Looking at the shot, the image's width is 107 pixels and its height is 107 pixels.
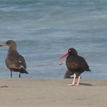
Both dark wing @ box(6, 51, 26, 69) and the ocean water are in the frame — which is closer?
dark wing @ box(6, 51, 26, 69)

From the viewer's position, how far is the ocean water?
1102 cm

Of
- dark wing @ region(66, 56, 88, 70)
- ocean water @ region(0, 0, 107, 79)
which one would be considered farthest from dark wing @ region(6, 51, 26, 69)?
dark wing @ region(66, 56, 88, 70)

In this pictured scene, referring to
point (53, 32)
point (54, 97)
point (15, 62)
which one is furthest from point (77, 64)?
point (53, 32)

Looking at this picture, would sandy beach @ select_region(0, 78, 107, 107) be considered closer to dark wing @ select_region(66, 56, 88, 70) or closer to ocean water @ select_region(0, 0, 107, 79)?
dark wing @ select_region(66, 56, 88, 70)

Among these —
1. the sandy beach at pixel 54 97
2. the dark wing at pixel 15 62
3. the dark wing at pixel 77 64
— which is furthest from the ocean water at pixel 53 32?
the sandy beach at pixel 54 97

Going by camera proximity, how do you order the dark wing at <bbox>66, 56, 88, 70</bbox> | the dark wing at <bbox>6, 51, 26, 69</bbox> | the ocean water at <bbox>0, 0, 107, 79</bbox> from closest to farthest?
the dark wing at <bbox>66, 56, 88, 70</bbox>, the dark wing at <bbox>6, 51, 26, 69</bbox>, the ocean water at <bbox>0, 0, 107, 79</bbox>

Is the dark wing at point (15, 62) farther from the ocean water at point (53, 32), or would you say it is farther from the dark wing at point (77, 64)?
the dark wing at point (77, 64)

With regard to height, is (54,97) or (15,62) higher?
(54,97)

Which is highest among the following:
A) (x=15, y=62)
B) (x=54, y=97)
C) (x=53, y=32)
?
(x=54, y=97)

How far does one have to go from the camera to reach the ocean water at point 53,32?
1102 centimetres

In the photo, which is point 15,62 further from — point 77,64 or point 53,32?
point 53,32

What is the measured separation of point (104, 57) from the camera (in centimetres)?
1250

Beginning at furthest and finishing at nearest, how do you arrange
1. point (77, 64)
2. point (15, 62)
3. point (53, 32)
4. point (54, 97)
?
point (53, 32) < point (15, 62) < point (77, 64) < point (54, 97)

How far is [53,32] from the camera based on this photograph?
19.2 metres
